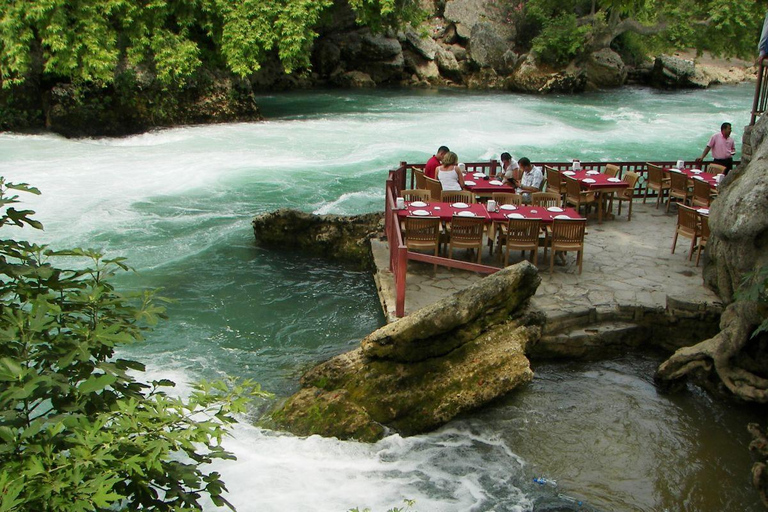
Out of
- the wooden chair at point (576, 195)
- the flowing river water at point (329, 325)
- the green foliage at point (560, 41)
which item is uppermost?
the green foliage at point (560, 41)

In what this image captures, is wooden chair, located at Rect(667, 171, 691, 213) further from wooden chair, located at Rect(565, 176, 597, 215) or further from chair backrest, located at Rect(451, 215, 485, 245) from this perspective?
chair backrest, located at Rect(451, 215, 485, 245)

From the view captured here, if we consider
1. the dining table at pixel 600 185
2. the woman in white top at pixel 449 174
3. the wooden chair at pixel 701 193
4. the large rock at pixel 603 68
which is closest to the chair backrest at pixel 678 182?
the wooden chair at pixel 701 193

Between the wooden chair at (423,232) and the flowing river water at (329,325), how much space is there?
144 centimetres

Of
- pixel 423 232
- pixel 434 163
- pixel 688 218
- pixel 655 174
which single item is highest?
pixel 434 163

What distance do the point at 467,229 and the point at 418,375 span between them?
3371 mm

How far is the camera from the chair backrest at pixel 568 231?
36.2ft

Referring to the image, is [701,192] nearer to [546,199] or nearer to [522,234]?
[546,199]

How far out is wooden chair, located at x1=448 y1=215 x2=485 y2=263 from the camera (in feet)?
36.6

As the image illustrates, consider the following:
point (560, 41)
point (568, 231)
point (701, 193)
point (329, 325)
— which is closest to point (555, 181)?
A: point (701, 193)

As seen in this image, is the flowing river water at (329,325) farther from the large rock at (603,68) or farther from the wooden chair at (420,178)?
the large rock at (603,68)

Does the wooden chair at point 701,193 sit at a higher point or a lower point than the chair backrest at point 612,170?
lower

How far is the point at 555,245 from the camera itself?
36.5ft

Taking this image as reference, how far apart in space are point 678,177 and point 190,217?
1087 centimetres

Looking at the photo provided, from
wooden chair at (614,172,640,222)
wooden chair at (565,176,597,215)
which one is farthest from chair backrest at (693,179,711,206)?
wooden chair at (565,176,597,215)
